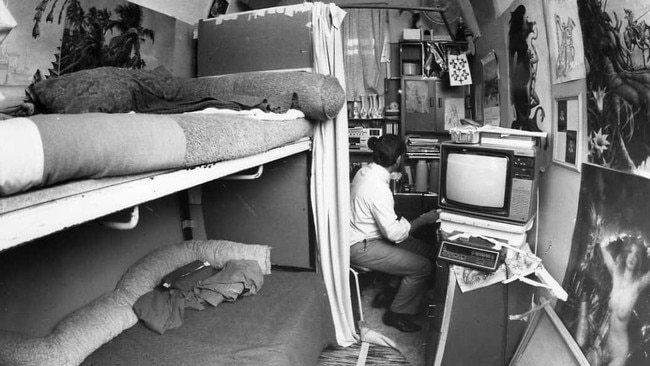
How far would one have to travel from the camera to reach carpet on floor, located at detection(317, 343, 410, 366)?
247 centimetres

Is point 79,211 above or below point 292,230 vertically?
above

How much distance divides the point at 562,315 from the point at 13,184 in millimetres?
2211

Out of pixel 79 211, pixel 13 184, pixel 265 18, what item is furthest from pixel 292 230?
pixel 13 184

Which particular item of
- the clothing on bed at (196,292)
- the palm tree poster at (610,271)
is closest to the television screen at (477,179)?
the palm tree poster at (610,271)

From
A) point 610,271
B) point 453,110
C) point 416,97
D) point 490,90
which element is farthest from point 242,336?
point 453,110

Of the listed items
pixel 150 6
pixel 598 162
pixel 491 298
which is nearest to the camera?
pixel 598 162

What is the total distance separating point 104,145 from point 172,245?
1.78 metres

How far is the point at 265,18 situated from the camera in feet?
7.88

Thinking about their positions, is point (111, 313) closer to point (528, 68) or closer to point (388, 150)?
point (388, 150)

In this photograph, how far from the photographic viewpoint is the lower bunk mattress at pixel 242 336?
1.69 metres

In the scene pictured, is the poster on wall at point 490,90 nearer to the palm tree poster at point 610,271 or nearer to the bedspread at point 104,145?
the palm tree poster at point 610,271

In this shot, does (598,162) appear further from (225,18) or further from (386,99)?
(386,99)

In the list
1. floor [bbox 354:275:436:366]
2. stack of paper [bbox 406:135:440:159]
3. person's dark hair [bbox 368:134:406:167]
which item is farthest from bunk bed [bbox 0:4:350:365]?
stack of paper [bbox 406:135:440:159]

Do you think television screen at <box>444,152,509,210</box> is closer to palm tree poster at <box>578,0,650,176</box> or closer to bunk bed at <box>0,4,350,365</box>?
palm tree poster at <box>578,0,650,176</box>
